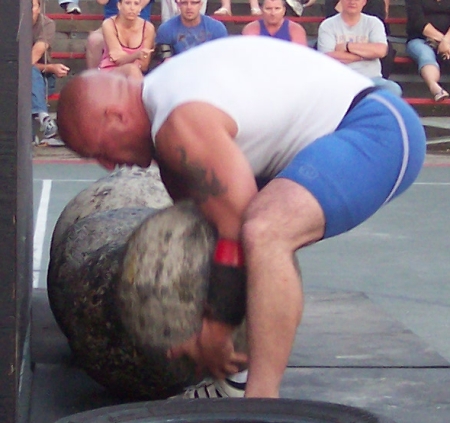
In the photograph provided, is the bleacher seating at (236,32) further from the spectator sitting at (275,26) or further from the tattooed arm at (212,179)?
the tattooed arm at (212,179)

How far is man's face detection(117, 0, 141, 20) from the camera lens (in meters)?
11.3

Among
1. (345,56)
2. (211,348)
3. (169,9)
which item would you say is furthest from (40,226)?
(169,9)

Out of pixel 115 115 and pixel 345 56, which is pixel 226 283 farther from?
pixel 345 56

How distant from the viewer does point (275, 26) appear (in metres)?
11.4

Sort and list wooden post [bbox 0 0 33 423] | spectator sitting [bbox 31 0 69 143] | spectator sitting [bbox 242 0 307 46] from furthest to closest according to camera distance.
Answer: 1. spectator sitting [bbox 31 0 69 143]
2. spectator sitting [bbox 242 0 307 46]
3. wooden post [bbox 0 0 33 423]

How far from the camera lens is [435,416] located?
3.08 m

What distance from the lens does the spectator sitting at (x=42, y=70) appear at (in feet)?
38.3

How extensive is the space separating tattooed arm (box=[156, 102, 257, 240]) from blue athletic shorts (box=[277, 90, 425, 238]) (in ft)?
0.68

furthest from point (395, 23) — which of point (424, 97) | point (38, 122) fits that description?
point (38, 122)

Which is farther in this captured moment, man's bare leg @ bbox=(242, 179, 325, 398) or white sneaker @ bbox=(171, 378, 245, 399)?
white sneaker @ bbox=(171, 378, 245, 399)

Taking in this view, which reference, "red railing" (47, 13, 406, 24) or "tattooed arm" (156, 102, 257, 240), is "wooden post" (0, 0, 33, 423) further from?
"red railing" (47, 13, 406, 24)

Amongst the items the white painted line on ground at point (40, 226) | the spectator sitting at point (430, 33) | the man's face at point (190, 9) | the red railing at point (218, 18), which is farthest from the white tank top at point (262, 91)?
the red railing at point (218, 18)

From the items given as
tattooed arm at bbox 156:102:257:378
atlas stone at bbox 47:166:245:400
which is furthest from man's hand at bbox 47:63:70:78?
tattooed arm at bbox 156:102:257:378

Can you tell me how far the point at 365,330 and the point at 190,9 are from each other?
7.82 metres
